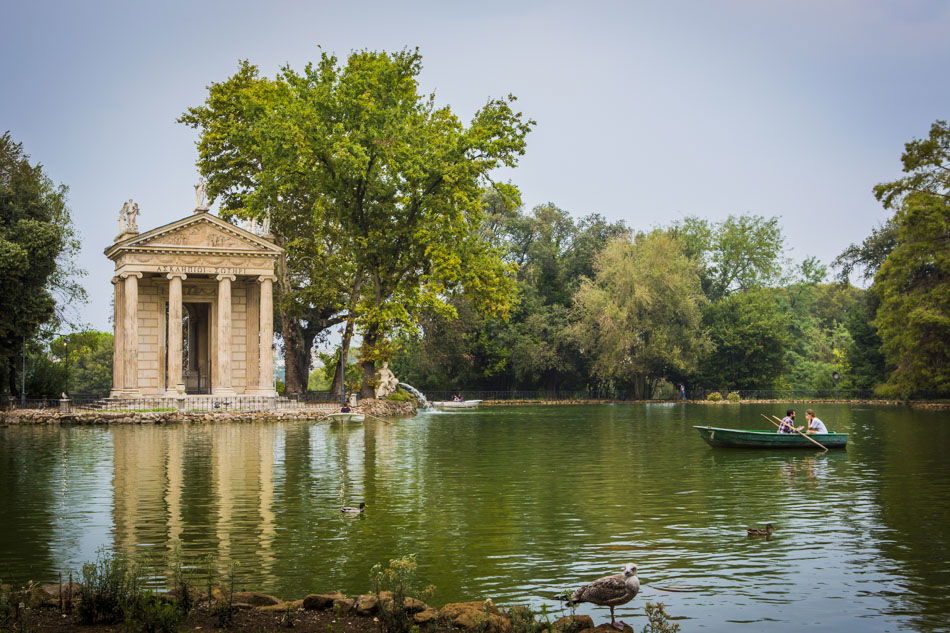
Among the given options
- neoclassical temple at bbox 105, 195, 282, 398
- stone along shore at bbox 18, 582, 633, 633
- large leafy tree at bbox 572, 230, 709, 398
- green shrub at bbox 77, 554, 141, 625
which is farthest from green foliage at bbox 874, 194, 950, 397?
green shrub at bbox 77, 554, 141, 625

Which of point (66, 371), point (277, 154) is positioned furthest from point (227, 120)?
point (66, 371)

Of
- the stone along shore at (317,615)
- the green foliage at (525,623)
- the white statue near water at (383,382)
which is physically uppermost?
the white statue near water at (383,382)

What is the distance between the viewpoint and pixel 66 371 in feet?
207

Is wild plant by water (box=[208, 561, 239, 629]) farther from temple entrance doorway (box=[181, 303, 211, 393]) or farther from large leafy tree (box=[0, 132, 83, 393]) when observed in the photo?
temple entrance doorway (box=[181, 303, 211, 393])

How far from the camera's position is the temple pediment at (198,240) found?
189 ft

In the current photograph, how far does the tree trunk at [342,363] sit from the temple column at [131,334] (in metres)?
12.9

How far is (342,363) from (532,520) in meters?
47.1

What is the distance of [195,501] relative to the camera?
20.7m

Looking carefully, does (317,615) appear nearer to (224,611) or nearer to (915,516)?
(224,611)

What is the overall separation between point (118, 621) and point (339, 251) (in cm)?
5765

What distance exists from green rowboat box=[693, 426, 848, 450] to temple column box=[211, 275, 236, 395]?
34588 millimetres

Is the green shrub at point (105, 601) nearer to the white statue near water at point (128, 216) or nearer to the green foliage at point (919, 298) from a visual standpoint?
the white statue near water at point (128, 216)

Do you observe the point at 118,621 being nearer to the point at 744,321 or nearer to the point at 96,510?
the point at 96,510

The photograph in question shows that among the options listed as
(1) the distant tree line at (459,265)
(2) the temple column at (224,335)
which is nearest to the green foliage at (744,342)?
(1) the distant tree line at (459,265)
